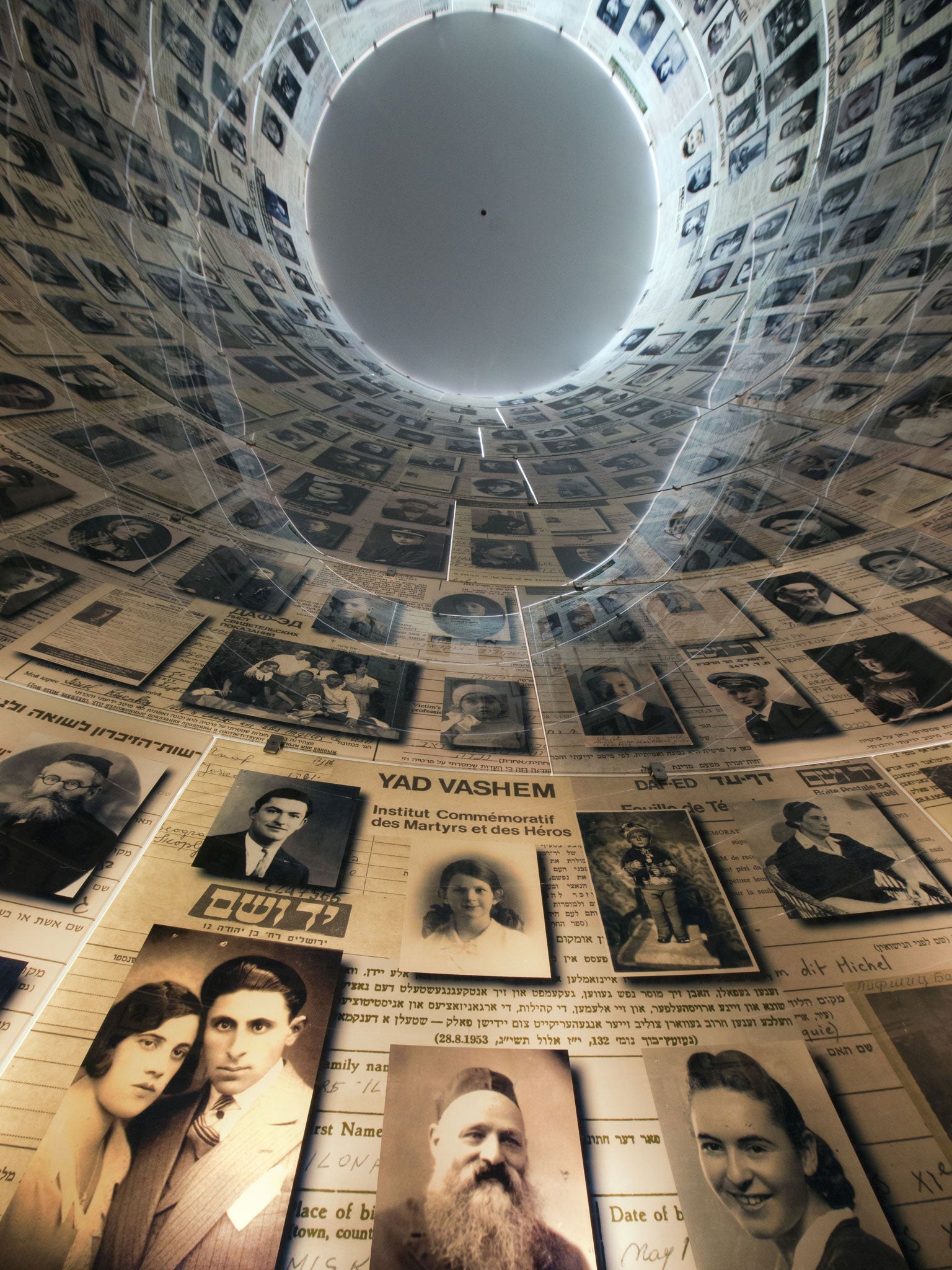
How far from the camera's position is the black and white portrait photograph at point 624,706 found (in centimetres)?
216

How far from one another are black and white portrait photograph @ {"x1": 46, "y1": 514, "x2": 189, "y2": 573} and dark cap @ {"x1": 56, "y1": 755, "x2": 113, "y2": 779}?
94cm

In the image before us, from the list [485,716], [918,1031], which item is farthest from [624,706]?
[918,1031]

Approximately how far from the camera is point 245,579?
101 inches

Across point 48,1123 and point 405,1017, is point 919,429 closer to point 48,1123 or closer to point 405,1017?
point 405,1017

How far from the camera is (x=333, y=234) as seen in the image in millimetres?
4344

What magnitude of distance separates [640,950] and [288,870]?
1.04m

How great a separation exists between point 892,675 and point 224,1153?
99.3 inches

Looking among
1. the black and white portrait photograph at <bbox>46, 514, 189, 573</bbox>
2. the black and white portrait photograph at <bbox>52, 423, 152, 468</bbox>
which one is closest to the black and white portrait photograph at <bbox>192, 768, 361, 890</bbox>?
the black and white portrait photograph at <bbox>46, 514, 189, 573</bbox>

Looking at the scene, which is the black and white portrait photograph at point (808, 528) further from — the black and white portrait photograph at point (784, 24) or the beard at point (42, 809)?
the beard at point (42, 809)

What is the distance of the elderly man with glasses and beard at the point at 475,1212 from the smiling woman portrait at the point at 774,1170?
34 cm

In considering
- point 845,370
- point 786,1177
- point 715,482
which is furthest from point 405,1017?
point 845,370

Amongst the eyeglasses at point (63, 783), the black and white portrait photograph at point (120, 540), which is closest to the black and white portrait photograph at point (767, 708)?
the eyeglasses at point (63, 783)

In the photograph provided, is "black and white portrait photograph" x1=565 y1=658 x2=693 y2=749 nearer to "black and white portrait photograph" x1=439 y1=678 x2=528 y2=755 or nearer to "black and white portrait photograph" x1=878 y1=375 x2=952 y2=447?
"black and white portrait photograph" x1=439 y1=678 x2=528 y2=755

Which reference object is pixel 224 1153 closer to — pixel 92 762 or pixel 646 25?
pixel 92 762
